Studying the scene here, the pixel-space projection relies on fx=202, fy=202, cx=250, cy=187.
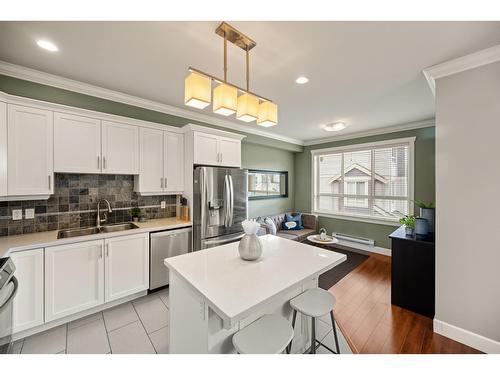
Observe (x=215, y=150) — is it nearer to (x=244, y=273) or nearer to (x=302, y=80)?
(x=302, y=80)

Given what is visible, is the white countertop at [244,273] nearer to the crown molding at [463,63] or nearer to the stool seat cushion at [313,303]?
the stool seat cushion at [313,303]

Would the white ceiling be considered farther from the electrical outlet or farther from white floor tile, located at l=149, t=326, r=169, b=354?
white floor tile, located at l=149, t=326, r=169, b=354

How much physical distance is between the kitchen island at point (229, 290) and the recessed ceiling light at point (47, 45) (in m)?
2.08

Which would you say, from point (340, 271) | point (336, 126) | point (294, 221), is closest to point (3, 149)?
point (336, 126)

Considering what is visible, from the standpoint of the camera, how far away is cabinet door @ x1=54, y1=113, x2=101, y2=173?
220 centimetres

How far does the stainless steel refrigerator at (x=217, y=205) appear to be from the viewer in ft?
9.52

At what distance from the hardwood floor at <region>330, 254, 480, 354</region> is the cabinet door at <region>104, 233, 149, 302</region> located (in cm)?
237

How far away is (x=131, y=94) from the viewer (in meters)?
2.69

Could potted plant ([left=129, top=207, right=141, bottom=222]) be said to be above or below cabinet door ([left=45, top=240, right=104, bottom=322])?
above

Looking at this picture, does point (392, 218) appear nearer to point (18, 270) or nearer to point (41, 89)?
point (18, 270)

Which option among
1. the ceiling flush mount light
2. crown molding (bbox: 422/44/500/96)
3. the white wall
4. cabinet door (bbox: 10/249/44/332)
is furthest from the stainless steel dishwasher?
crown molding (bbox: 422/44/500/96)

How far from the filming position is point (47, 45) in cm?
172

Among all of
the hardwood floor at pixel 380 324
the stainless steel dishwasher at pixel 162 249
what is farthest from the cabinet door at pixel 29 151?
the hardwood floor at pixel 380 324
